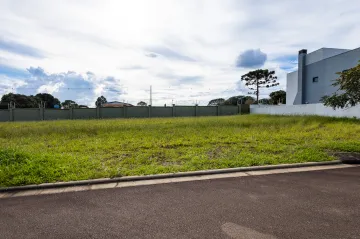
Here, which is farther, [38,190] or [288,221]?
[38,190]

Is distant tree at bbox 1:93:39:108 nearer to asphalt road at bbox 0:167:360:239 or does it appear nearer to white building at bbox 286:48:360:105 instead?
white building at bbox 286:48:360:105

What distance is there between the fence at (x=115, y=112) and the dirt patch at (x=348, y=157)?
25.7m

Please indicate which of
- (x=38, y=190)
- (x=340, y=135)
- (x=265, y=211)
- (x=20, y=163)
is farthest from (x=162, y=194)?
(x=340, y=135)

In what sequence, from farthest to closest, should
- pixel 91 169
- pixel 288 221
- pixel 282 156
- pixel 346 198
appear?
pixel 282 156 < pixel 91 169 < pixel 346 198 < pixel 288 221

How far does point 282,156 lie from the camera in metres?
5.97

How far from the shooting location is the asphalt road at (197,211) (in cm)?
257

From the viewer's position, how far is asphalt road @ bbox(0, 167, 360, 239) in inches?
101

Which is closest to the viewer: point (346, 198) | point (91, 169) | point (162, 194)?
point (346, 198)

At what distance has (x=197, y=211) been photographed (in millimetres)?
3061

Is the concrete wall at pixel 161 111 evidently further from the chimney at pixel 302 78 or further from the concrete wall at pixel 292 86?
the chimney at pixel 302 78

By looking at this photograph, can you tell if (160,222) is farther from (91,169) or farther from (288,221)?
(91,169)

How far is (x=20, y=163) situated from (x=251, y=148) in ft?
22.3

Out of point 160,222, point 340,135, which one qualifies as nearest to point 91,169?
point 160,222

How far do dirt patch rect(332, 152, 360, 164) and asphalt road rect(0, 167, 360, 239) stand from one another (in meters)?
1.76
